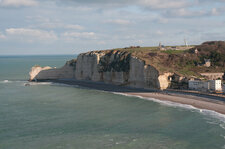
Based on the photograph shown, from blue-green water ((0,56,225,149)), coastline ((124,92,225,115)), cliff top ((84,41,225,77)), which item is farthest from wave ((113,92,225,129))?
cliff top ((84,41,225,77))

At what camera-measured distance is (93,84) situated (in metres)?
80.9

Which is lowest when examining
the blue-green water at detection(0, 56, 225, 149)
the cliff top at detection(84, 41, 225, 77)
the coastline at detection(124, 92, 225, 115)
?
the blue-green water at detection(0, 56, 225, 149)

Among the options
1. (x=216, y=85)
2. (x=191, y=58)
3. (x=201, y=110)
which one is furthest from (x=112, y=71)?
(x=201, y=110)

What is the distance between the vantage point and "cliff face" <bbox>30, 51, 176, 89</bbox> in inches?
2582

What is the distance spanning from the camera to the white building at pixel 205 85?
56312 millimetres

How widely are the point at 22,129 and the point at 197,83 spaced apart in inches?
1631

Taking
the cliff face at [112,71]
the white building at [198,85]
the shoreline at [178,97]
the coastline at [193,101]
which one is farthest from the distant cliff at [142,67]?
the coastline at [193,101]

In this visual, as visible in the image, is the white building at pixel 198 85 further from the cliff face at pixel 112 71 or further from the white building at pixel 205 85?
the cliff face at pixel 112 71

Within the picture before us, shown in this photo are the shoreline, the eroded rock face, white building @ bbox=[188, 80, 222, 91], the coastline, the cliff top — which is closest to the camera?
the coastline

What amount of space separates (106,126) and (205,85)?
31.2 metres

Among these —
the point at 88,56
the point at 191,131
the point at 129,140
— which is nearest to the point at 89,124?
the point at 129,140

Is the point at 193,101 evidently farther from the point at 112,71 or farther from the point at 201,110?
the point at 112,71

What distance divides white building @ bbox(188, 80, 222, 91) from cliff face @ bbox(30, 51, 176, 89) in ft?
21.5

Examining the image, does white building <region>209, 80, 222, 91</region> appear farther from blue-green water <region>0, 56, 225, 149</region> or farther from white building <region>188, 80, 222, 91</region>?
blue-green water <region>0, 56, 225, 149</region>
